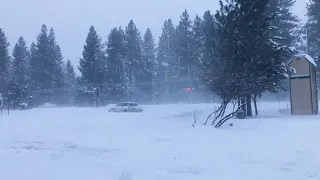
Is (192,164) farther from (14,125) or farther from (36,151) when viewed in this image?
(14,125)

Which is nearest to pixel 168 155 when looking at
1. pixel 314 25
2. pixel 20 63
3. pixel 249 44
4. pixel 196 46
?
pixel 249 44

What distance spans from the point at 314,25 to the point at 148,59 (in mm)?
30078

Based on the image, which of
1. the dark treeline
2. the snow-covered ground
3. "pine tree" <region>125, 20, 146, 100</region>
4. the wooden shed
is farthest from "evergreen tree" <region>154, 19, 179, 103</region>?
the snow-covered ground

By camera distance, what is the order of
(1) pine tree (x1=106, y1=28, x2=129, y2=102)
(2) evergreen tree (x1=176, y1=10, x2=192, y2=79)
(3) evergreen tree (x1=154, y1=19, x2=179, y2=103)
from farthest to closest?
(3) evergreen tree (x1=154, y1=19, x2=179, y2=103), (1) pine tree (x1=106, y1=28, x2=129, y2=102), (2) evergreen tree (x1=176, y1=10, x2=192, y2=79)

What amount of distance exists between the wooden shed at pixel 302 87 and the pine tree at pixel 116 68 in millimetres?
40563

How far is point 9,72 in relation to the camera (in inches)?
2426

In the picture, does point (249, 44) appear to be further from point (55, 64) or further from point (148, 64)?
point (55, 64)

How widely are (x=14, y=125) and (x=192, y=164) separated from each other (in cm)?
1531

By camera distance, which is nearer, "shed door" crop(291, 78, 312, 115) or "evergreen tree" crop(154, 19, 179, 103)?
"shed door" crop(291, 78, 312, 115)

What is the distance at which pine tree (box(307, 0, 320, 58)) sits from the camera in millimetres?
50844

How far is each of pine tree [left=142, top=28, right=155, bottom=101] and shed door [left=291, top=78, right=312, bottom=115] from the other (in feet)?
141

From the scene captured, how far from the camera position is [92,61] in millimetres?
61969

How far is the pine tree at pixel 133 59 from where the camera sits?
69.1 metres

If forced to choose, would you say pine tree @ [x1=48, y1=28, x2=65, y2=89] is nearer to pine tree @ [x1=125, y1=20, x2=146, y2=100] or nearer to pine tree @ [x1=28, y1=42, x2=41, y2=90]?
pine tree @ [x1=28, y1=42, x2=41, y2=90]
